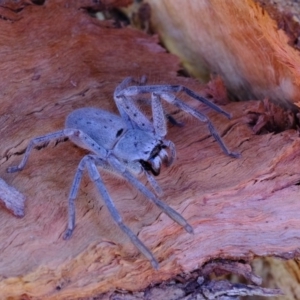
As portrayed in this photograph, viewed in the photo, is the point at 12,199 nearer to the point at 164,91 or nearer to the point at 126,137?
the point at 126,137

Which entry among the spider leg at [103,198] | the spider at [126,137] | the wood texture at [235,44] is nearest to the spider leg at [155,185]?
the spider at [126,137]

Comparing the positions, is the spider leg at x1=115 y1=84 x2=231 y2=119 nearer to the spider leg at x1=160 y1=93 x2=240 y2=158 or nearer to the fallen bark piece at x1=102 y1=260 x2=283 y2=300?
the spider leg at x1=160 y1=93 x2=240 y2=158

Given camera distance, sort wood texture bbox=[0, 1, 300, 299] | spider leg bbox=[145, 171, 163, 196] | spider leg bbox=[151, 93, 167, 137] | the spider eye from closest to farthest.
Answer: wood texture bbox=[0, 1, 300, 299]
spider leg bbox=[145, 171, 163, 196]
the spider eye
spider leg bbox=[151, 93, 167, 137]

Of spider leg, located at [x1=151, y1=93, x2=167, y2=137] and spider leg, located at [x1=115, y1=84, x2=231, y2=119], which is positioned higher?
spider leg, located at [x1=115, y1=84, x2=231, y2=119]

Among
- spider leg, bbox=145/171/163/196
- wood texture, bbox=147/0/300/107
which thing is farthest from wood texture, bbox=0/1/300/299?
wood texture, bbox=147/0/300/107

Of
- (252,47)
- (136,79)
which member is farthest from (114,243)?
(252,47)

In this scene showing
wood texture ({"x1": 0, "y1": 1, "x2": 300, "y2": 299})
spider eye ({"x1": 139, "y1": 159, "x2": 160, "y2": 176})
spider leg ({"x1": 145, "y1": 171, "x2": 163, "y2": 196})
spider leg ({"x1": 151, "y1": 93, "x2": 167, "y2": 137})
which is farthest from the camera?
spider leg ({"x1": 151, "y1": 93, "x2": 167, "y2": 137})

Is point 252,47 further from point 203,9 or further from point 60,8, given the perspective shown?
point 60,8
